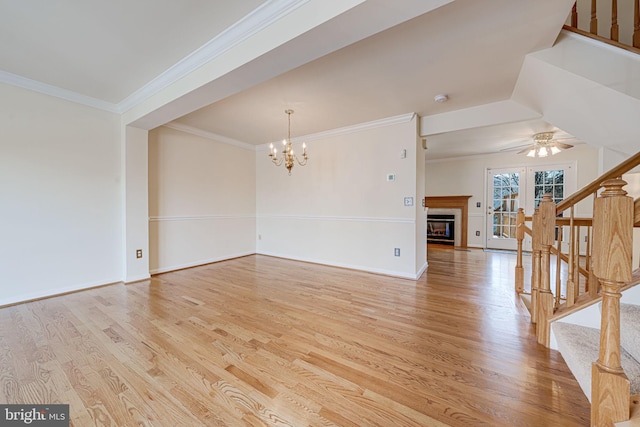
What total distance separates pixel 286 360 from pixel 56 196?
336 cm

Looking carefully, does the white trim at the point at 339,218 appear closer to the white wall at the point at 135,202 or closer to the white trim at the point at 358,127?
the white trim at the point at 358,127

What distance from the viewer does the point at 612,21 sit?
194cm

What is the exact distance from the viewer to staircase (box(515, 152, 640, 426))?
100 centimetres

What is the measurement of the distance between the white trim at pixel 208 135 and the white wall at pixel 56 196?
0.76 metres

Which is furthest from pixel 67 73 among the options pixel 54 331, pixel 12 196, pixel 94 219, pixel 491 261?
pixel 491 261

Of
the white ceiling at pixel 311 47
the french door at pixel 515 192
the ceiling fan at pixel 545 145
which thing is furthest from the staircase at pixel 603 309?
the french door at pixel 515 192

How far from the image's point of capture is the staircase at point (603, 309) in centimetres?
100

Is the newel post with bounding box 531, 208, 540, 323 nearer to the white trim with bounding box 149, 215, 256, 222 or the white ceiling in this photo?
the white ceiling

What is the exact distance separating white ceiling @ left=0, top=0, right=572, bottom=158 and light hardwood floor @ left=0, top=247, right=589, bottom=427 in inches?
86.1

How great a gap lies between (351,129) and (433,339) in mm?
3310

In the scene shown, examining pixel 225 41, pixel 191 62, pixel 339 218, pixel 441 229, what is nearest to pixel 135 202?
pixel 191 62

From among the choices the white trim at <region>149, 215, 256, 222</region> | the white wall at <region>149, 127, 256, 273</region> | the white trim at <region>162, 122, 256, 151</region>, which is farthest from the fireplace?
the white trim at <region>162, 122, 256, 151</region>

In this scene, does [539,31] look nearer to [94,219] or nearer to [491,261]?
[491,261]

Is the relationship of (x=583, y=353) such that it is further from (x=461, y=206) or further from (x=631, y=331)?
(x=461, y=206)
